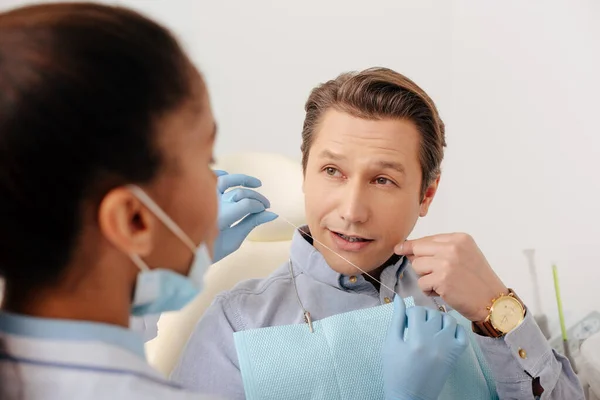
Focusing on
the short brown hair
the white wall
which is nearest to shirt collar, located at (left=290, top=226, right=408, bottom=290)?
the short brown hair

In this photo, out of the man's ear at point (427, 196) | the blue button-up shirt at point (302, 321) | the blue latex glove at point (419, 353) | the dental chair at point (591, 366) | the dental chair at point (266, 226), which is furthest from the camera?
the dental chair at point (591, 366)

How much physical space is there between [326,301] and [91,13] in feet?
2.93

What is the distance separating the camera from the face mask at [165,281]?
0.76m

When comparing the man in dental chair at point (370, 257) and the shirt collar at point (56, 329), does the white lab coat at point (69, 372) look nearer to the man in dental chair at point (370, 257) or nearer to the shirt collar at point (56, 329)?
the shirt collar at point (56, 329)

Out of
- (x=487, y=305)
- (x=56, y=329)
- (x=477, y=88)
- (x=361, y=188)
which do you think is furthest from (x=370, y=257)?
(x=477, y=88)

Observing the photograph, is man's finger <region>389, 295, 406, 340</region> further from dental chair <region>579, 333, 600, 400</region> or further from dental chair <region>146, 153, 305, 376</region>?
dental chair <region>579, 333, 600, 400</region>

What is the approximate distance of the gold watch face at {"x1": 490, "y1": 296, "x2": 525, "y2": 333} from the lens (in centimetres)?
133

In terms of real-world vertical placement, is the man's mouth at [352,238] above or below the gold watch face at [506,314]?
above

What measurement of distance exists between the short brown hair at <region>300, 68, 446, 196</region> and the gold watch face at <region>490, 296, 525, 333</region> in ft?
1.02

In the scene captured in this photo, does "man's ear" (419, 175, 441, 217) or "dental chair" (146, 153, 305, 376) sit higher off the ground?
"man's ear" (419, 175, 441, 217)

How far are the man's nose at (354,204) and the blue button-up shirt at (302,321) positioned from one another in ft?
0.44

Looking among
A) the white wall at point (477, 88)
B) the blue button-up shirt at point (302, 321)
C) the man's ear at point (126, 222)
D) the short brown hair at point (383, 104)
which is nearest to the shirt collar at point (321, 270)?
the blue button-up shirt at point (302, 321)

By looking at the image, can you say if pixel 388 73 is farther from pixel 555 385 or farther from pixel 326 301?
pixel 555 385

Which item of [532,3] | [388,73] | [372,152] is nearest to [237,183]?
[372,152]
